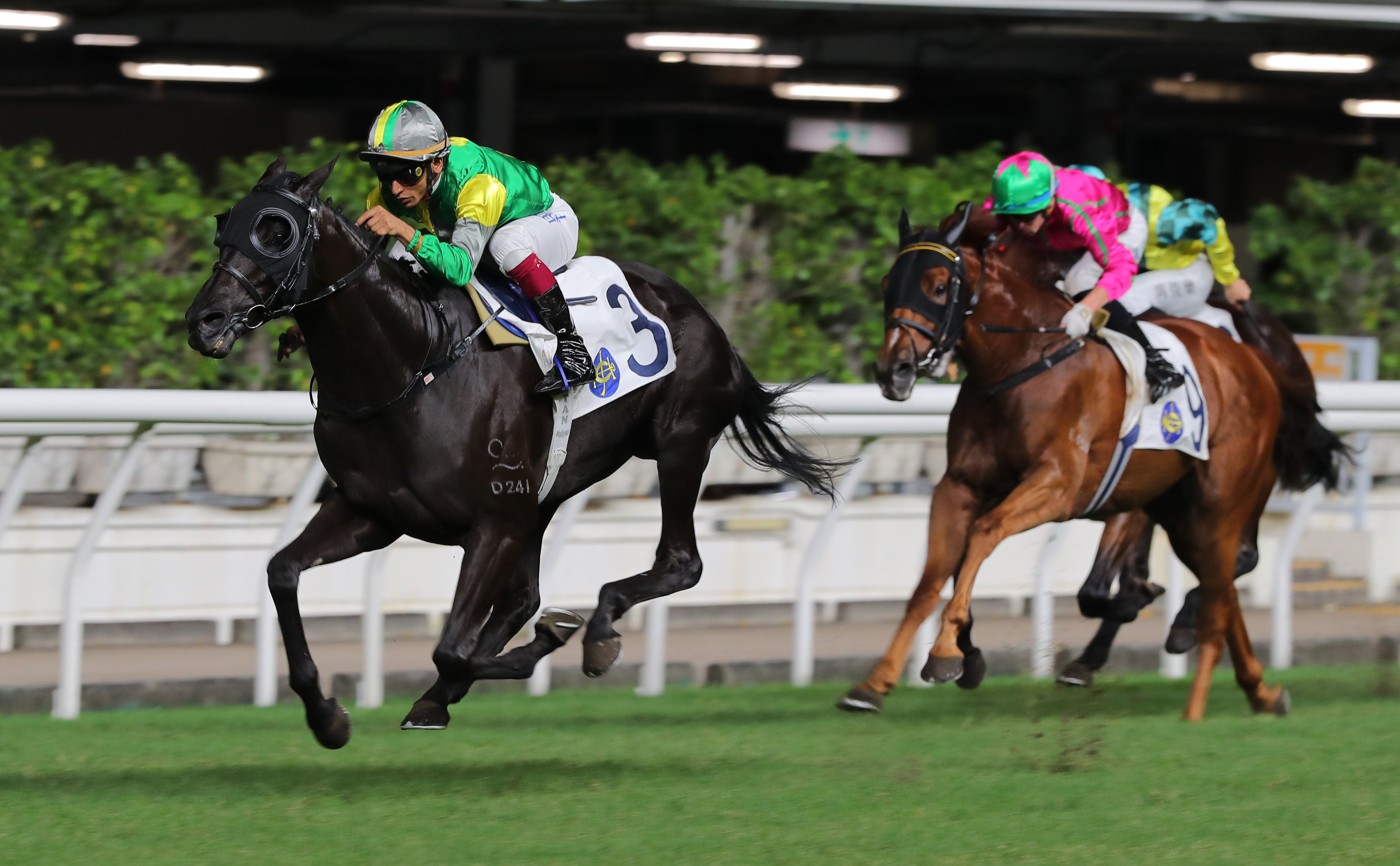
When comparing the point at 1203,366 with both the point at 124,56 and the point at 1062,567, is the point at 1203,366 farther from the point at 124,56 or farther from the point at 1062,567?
→ the point at 124,56

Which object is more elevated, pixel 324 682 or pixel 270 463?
pixel 270 463

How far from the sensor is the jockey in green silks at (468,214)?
13.7 feet

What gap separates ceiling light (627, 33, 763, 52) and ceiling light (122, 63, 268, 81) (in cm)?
194

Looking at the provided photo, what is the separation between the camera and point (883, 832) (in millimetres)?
3922

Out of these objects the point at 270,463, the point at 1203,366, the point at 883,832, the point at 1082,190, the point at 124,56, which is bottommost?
the point at 883,832

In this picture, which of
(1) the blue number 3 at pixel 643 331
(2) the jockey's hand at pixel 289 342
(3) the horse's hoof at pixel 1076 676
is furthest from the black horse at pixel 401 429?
(3) the horse's hoof at pixel 1076 676

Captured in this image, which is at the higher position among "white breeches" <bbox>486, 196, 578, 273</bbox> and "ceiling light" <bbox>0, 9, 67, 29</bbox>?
"ceiling light" <bbox>0, 9, 67, 29</bbox>

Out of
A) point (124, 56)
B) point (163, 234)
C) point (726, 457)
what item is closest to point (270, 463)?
point (163, 234)

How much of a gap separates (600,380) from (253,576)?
1.89 metres

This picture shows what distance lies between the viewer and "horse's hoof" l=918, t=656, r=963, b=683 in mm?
4867

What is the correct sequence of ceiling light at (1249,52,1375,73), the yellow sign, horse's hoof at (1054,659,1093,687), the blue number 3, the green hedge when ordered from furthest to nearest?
ceiling light at (1249,52,1375,73) → the yellow sign → the green hedge → horse's hoof at (1054,659,1093,687) → the blue number 3

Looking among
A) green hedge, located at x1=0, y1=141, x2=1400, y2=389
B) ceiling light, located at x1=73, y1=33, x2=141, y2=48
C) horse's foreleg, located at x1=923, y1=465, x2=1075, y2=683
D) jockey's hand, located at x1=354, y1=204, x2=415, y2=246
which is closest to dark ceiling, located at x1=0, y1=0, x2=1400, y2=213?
ceiling light, located at x1=73, y1=33, x2=141, y2=48

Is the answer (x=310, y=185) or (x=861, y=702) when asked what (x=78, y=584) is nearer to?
(x=310, y=185)

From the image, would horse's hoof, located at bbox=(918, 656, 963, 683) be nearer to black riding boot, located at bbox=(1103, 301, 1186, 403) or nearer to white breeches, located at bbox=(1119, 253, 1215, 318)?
black riding boot, located at bbox=(1103, 301, 1186, 403)
